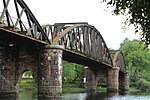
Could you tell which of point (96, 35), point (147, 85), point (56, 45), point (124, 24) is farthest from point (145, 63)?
point (124, 24)

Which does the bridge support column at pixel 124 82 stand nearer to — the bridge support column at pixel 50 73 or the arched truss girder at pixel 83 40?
the arched truss girder at pixel 83 40

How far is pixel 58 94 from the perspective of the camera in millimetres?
44219

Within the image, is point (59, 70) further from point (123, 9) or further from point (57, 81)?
point (123, 9)

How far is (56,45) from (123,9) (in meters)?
29.0

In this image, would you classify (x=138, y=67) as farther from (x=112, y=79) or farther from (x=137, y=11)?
(x=137, y=11)

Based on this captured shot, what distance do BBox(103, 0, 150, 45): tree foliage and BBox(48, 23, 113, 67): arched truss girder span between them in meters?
29.3

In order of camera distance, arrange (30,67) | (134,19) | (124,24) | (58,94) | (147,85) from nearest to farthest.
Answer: (134,19), (124,24), (58,94), (30,67), (147,85)

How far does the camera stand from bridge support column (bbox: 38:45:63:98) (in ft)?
146

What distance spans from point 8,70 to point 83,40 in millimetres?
21656

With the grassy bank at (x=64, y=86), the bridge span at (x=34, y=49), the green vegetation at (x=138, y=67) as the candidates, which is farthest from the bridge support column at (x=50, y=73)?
the green vegetation at (x=138, y=67)

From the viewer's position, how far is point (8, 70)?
51.2 m

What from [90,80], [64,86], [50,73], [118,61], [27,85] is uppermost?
[118,61]

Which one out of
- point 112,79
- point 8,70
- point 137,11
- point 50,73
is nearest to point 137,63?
point 112,79

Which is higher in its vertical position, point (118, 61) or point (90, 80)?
point (118, 61)
